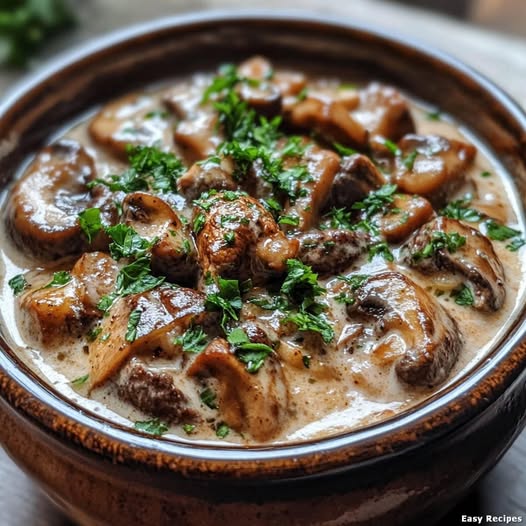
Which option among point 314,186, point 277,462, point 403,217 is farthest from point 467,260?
point 277,462

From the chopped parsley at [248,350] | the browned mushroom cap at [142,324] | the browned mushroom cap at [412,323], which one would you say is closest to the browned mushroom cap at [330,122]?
the browned mushroom cap at [412,323]

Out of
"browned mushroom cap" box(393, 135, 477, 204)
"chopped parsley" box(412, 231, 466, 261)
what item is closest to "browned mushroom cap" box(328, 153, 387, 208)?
"browned mushroom cap" box(393, 135, 477, 204)

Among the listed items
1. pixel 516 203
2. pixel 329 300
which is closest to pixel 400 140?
pixel 516 203

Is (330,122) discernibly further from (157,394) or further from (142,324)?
(157,394)

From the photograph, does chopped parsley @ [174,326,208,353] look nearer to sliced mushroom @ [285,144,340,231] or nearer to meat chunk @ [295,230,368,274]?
meat chunk @ [295,230,368,274]

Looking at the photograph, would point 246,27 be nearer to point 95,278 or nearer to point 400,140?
point 400,140
